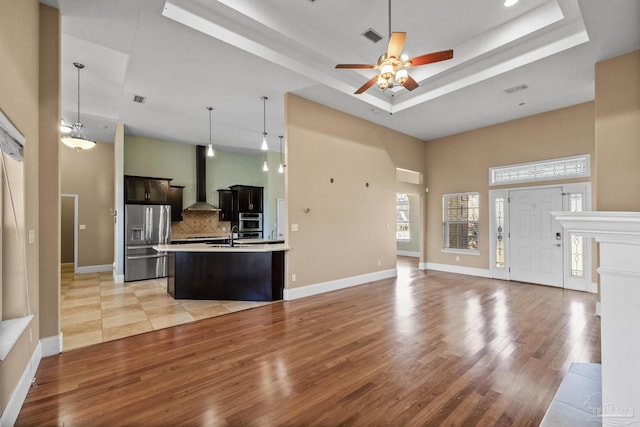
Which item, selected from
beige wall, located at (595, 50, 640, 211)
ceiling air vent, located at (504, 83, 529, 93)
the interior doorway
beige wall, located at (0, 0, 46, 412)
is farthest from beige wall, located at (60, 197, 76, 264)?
beige wall, located at (595, 50, 640, 211)

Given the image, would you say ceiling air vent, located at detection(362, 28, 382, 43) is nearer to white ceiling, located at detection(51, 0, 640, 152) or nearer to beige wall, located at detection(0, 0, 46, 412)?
white ceiling, located at detection(51, 0, 640, 152)

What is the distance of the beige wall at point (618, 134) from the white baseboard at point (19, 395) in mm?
6330

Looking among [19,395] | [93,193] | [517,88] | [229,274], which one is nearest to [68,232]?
[93,193]

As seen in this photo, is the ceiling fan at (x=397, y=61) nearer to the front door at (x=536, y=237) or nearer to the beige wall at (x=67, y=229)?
the front door at (x=536, y=237)

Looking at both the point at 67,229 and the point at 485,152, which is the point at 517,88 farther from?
the point at 67,229

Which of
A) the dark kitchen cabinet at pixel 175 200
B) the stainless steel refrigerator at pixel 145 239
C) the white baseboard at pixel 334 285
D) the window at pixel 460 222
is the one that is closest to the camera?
the white baseboard at pixel 334 285

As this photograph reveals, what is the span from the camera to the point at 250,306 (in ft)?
15.0

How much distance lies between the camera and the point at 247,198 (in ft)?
29.1

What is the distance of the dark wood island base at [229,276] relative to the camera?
487 centimetres

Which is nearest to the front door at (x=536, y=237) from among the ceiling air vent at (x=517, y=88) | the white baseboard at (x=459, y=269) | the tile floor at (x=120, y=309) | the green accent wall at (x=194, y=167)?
the white baseboard at (x=459, y=269)

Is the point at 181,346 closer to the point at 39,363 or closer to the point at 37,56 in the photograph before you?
the point at 39,363

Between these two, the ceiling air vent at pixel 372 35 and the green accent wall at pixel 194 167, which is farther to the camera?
the green accent wall at pixel 194 167

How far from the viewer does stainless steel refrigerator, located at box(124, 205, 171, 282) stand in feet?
21.0

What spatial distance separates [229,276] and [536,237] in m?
6.31
